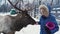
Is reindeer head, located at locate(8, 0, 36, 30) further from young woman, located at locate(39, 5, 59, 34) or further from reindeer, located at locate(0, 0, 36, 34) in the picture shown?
young woman, located at locate(39, 5, 59, 34)

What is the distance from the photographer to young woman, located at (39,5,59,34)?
3.71 metres

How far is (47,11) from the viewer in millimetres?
3744

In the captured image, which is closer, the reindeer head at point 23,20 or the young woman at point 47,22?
the young woman at point 47,22

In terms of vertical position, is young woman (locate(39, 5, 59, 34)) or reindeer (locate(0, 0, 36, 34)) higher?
young woman (locate(39, 5, 59, 34))

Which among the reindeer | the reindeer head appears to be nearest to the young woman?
the reindeer head

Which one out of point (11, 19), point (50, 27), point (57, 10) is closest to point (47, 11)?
point (50, 27)

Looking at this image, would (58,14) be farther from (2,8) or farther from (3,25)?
(3,25)

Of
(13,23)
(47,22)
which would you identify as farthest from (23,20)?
(47,22)

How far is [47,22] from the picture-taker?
377 centimetres

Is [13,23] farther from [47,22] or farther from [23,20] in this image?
[47,22]

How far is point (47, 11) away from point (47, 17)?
121mm

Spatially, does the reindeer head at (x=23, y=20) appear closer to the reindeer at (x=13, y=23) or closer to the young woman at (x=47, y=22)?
the reindeer at (x=13, y=23)

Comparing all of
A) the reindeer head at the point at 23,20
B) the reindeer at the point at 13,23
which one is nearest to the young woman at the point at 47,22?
the reindeer head at the point at 23,20

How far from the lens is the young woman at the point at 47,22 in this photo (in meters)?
3.71
